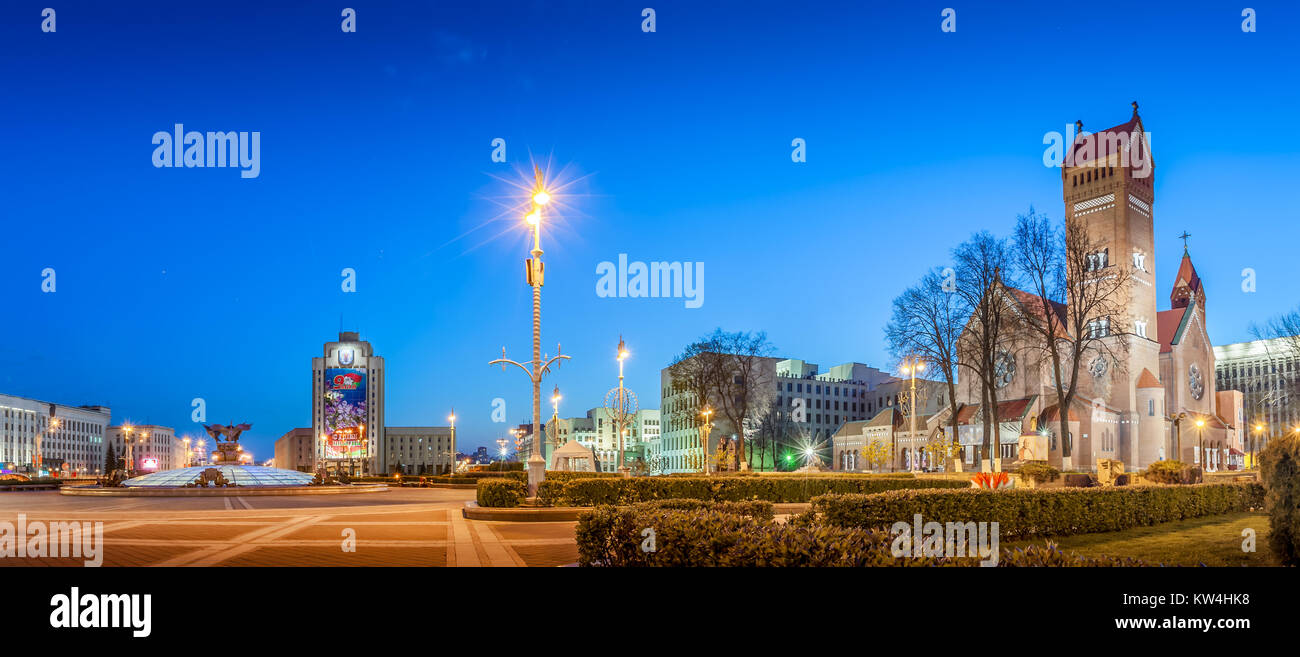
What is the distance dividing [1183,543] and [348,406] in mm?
159378

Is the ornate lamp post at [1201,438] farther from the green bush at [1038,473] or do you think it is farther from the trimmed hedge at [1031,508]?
the trimmed hedge at [1031,508]

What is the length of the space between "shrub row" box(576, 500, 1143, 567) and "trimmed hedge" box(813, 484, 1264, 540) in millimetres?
4743

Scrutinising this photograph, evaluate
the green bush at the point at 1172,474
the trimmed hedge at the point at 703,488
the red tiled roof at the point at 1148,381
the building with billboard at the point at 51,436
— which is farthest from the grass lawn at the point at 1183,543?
the building with billboard at the point at 51,436

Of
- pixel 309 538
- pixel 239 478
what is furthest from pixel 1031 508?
pixel 239 478

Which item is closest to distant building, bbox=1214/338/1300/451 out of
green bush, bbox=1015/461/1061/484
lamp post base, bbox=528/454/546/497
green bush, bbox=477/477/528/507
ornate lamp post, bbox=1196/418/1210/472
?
ornate lamp post, bbox=1196/418/1210/472

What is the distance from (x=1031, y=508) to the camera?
16.7 metres

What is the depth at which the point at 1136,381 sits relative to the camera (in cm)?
7262

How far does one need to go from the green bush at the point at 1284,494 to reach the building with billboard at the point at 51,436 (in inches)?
6005

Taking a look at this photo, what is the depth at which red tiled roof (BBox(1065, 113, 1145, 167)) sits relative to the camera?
7744 cm

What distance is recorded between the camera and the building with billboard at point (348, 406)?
477ft
